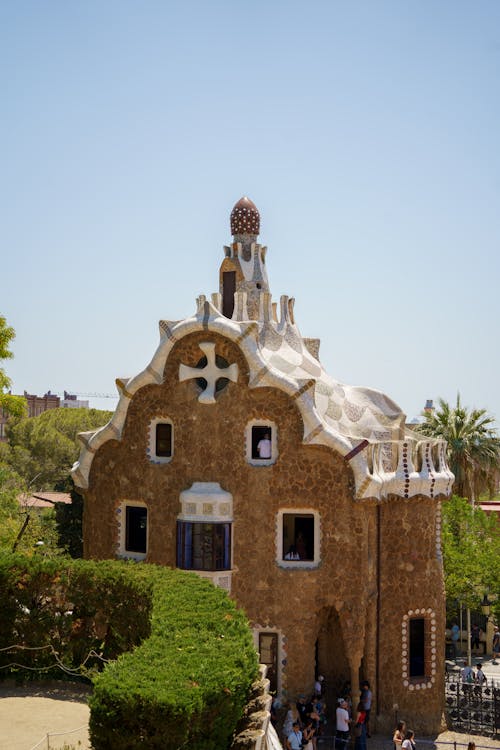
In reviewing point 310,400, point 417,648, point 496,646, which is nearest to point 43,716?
point 310,400

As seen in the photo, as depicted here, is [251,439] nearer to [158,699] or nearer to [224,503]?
[224,503]

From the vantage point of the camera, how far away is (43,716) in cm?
1433

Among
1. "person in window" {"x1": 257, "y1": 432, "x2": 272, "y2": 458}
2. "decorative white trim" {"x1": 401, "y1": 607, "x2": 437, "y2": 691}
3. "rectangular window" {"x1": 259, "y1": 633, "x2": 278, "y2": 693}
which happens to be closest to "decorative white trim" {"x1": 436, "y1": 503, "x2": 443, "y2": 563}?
"decorative white trim" {"x1": 401, "y1": 607, "x2": 437, "y2": 691}

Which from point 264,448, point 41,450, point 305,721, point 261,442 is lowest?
point 305,721

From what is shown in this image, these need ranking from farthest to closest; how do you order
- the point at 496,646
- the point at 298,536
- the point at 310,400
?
the point at 496,646, the point at 298,536, the point at 310,400

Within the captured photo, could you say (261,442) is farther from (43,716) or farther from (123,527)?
(43,716)

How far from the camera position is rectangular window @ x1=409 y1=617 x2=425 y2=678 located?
73.8 ft

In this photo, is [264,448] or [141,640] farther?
[264,448]

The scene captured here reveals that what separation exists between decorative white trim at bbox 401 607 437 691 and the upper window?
6493mm

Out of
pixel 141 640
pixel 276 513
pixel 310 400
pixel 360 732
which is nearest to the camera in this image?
pixel 141 640

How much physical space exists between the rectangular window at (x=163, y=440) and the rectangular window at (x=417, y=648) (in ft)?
23.5

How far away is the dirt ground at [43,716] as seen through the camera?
12.8 metres

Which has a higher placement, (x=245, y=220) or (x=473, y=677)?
(x=245, y=220)

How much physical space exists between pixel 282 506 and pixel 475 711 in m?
7.14
